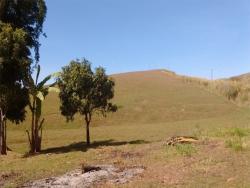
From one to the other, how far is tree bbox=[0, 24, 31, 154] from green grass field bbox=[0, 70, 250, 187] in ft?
15.4

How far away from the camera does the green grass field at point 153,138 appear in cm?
2133

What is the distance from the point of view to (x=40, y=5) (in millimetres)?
44656

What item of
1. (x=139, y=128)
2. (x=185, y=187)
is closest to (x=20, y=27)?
(x=139, y=128)

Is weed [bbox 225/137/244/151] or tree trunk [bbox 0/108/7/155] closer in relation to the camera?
weed [bbox 225/137/244/151]

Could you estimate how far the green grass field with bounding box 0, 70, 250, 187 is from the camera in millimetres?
21328

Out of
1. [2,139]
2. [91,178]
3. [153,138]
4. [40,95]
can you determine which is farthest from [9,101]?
[91,178]

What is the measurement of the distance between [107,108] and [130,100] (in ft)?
109

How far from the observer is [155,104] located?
269 ft

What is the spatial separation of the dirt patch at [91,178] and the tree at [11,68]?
62.8ft

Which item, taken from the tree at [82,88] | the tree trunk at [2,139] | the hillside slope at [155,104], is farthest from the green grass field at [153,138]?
the tree at [82,88]

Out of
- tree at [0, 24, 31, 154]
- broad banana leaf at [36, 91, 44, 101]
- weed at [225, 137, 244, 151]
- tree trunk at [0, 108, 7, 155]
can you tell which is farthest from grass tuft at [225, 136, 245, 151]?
tree trunk at [0, 108, 7, 155]

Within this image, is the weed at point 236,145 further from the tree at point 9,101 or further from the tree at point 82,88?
the tree at point 82,88

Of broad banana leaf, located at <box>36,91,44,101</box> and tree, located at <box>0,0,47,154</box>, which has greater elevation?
tree, located at <box>0,0,47,154</box>

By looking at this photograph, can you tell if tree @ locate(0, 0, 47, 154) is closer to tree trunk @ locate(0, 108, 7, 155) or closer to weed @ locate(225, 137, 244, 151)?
tree trunk @ locate(0, 108, 7, 155)
